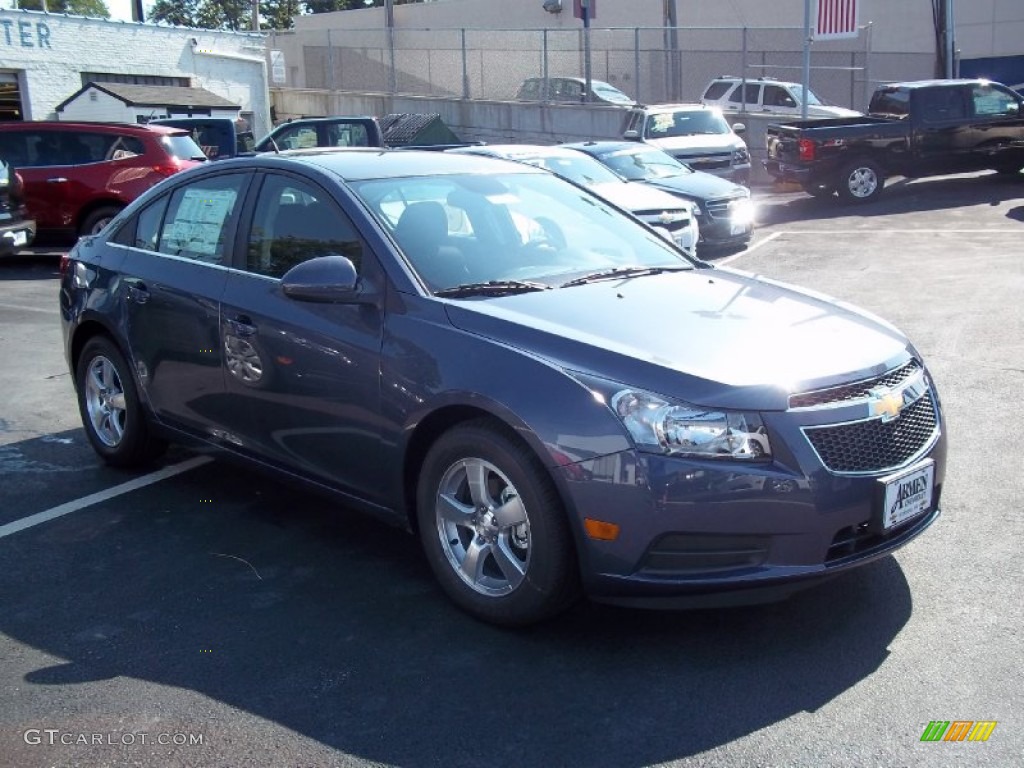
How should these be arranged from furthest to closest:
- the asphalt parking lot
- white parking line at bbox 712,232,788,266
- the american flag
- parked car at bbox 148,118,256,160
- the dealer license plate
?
the american flag → parked car at bbox 148,118,256,160 → white parking line at bbox 712,232,788,266 → the dealer license plate → the asphalt parking lot

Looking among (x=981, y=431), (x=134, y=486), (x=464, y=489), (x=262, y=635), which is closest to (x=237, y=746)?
(x=262, y=635)

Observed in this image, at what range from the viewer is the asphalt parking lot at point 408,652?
360 centimetres

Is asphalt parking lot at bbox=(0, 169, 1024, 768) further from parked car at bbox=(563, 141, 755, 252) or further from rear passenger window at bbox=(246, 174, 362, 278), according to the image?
parked car at bbox=(563, 141, 755, 252)

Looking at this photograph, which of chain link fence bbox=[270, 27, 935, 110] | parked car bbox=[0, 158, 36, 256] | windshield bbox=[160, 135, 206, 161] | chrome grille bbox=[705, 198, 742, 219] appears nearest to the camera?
parked car bbox=[0, 158, 36, 256]

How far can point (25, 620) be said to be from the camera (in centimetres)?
458

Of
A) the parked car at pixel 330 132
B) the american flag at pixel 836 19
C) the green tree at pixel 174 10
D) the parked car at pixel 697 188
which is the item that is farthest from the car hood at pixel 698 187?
the green tree at pixel 174 10

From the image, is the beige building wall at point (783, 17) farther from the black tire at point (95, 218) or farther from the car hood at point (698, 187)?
the black tire at point (95, 218)

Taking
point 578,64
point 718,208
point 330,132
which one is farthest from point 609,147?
point 578,64

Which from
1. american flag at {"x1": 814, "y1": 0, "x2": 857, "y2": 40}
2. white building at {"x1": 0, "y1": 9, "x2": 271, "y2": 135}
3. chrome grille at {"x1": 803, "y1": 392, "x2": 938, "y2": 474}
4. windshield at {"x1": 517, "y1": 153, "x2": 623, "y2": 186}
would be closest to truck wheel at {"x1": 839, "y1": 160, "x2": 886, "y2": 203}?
american flag at {"x1": 814, "y1": 0, "x2": 857, "y2": 40}

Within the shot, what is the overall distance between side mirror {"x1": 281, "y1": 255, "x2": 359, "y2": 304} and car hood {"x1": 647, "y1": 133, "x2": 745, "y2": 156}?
579 inches

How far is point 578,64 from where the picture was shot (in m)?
32.1

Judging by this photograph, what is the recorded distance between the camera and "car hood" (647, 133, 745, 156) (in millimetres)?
19109

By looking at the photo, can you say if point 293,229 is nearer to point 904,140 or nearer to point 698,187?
point 698,187

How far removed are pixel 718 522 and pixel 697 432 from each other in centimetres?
30
